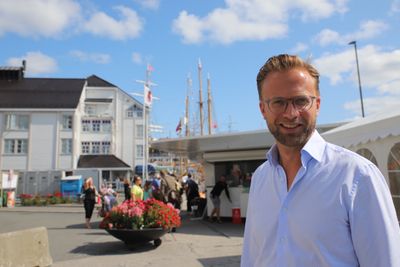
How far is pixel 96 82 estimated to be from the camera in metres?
57.5

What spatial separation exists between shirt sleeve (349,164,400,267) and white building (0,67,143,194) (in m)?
38.7

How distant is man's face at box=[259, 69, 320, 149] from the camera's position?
5.71 feet

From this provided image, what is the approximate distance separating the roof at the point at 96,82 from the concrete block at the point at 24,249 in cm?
5077

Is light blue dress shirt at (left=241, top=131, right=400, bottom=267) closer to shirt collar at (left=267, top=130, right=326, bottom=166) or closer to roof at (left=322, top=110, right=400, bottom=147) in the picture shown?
shirt collar at (left=267, top=130, right=326, bottom=166)

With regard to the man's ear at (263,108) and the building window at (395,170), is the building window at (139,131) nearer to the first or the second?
the building window at (395,170)

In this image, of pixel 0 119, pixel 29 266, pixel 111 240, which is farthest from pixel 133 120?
pixel 29 266

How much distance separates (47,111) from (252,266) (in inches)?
1835

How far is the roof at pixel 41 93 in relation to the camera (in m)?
45.3

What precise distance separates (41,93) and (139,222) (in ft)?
140

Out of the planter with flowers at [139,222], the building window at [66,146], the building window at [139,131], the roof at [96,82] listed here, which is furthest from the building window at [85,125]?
the planter with flowers at [139,222]

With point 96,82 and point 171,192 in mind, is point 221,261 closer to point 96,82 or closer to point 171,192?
point 171,192

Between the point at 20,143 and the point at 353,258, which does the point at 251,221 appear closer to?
the point at 353,258

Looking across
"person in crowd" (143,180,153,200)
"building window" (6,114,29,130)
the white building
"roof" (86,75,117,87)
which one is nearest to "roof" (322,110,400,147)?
"person in crowd" (143,180,153,200)

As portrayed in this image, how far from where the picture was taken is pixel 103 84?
56.9 m
